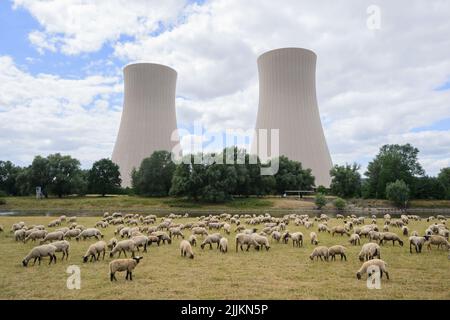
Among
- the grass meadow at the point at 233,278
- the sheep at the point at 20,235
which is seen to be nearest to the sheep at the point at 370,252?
the grass meadow at the point at 233,278

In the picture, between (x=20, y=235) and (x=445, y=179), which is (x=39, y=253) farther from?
(x=445, y=179)

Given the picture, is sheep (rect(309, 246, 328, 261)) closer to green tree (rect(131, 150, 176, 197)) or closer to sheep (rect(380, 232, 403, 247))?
sheep (rect(380, 232, 403, 247))

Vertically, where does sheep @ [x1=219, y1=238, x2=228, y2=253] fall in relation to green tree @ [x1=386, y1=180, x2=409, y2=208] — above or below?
below

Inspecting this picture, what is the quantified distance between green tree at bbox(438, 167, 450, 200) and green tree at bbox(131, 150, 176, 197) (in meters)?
36.7

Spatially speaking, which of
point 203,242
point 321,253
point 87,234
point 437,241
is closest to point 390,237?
point 437,241

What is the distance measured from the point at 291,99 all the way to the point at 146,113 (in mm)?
17346

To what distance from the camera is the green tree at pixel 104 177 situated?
168ft

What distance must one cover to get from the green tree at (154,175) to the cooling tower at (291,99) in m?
13.2

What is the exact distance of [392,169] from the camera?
5072cm

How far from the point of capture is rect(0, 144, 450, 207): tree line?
42.8m

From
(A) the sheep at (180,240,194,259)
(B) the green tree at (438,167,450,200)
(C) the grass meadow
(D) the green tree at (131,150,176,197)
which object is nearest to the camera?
(C) the grass meadow

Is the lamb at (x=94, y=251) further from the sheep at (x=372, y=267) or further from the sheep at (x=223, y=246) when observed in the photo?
the sheep at (x=372, y=267)

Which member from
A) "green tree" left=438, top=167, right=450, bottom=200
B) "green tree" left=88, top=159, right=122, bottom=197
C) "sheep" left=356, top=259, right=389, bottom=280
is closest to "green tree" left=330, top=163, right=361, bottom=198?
"green tree" left=438, top=167, right=450, bottom=200
